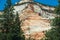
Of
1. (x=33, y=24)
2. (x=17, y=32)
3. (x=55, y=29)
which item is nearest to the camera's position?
(x=55, y=29)

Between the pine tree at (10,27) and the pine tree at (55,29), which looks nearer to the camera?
the pine tree at (55,29)

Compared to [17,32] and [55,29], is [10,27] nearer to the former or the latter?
[17,32]

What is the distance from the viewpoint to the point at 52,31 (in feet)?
110

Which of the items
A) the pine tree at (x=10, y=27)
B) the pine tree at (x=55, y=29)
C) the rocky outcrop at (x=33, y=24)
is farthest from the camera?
the rocky outcrop at (x=33, y=24)

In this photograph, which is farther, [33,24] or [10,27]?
[33,24]

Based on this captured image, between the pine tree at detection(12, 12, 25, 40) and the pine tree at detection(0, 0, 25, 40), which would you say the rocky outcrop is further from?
the pine tree at detection(12, 12, 25, 40)

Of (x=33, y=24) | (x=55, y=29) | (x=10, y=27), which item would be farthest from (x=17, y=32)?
(x=33, y=24)

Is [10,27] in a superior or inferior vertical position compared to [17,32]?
superior

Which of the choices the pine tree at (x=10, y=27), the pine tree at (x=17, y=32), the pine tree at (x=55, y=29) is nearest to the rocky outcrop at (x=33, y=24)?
the pine tree at (x=10, y=27)

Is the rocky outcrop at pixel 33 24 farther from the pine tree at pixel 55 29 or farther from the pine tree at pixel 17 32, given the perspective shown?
the pine tree at pixel 55 29

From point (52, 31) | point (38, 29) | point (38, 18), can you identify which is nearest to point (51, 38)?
point (52, 31)

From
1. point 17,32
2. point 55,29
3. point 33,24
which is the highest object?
point 55,29

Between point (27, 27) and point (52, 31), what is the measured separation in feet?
120

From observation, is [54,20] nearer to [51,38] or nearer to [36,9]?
[51,38]
